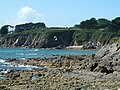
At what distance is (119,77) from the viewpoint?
51.3 m

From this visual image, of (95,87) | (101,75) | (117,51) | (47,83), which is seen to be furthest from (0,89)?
(117,51)

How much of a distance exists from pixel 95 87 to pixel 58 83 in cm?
604

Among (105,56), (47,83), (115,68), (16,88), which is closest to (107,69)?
(115,68)

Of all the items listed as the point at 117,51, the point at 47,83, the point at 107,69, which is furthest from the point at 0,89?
the point at 117,51

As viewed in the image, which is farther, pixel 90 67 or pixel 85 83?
A: pixel 90 67

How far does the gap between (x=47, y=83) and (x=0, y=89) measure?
782 centimetres

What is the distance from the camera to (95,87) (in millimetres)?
41594

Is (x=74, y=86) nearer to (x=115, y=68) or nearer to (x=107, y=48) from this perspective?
(x=115, y=68)

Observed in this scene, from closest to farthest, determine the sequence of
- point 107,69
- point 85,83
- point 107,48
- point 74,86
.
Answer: point 74,86
point 85,83
point 107,69
point 107,48

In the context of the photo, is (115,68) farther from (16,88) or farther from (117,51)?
(16,88)

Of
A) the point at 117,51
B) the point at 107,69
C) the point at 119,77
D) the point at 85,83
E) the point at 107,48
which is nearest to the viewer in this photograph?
the point at 85,83

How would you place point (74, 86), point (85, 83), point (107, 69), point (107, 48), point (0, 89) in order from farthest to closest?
point (107, 48) → point (107, 69) → point (85, 83) → point (74, 86) → point (0, 89)

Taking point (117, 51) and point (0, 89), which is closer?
point (0, 89)

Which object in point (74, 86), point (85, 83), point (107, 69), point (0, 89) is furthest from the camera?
point (107, 69)
